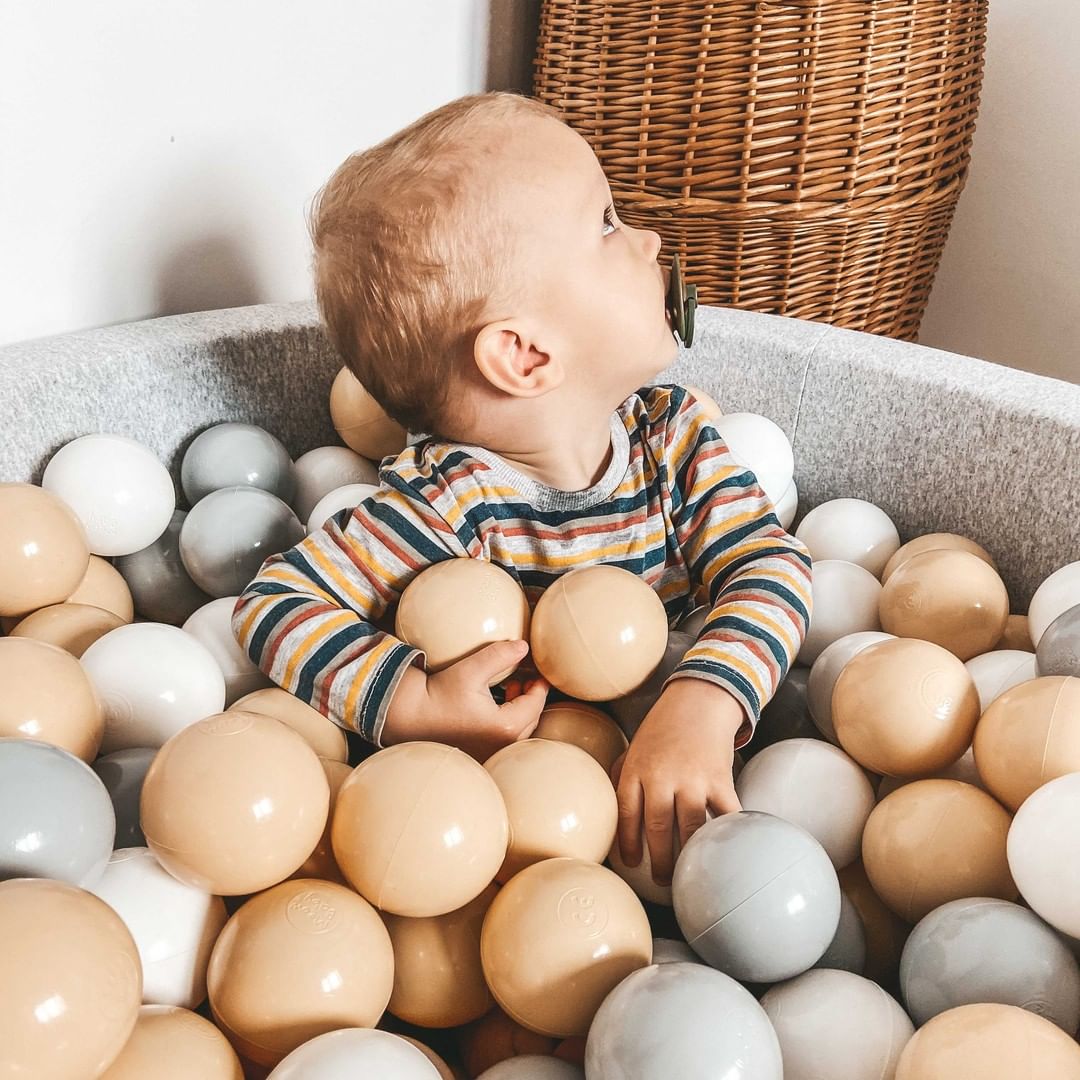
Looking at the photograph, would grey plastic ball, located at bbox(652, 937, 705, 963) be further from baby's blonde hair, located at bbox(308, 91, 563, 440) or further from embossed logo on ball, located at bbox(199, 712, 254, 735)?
baby's blonde hair, located at bbox(308, 91, 563, 440)

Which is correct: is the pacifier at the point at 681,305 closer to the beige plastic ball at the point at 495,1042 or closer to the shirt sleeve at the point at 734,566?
the shirt sleeve at the point at 734,566

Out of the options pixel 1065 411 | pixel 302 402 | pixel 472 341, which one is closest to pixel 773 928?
pixel 472 341

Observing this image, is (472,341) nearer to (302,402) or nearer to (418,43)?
(302,402)

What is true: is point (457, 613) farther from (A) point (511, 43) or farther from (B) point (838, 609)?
(A) point (511, 43)

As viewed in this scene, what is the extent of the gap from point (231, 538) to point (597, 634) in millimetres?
344

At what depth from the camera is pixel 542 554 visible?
89 cm

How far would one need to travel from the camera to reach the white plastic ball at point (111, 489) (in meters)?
0.90

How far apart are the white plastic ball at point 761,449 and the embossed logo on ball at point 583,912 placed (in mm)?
→ 505

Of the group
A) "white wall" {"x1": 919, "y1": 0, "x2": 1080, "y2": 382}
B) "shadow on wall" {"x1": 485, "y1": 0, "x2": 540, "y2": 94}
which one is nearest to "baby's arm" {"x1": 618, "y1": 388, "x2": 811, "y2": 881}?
"shadow on wall" {"x1": 485, "y1": 0, "x2": 540, "y2": 94}

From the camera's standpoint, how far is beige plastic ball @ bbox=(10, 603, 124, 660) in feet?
2.65

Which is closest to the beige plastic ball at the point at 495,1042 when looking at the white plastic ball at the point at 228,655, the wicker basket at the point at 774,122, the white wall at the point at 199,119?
the white plastic ball at the point at 228,655

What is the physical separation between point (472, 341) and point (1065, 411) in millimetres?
519

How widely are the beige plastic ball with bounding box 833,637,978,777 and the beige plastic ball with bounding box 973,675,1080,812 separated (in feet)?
0.08

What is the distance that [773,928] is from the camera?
59 cm
